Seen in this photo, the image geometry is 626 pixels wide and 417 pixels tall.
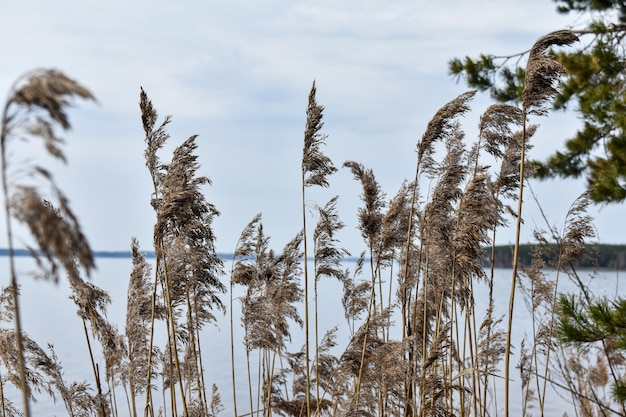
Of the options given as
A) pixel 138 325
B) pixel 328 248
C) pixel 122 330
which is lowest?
pixel 122 330

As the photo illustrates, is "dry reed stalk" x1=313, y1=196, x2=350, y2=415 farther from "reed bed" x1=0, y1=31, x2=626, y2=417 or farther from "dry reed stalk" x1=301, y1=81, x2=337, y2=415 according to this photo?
"dry reed stalk" x1=301, y1=81, x2=337, y2=415

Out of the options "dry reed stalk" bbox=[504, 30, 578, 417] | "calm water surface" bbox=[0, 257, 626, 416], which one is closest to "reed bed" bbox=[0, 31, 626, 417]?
"dry reed stalk" bbox=[504, 30, 578, 417]

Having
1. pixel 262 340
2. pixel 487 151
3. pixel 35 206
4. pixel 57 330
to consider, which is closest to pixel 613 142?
pixel 487 151

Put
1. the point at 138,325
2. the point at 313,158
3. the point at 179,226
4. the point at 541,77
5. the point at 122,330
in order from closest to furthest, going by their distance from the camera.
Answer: the point at 541,77, the point at 179,226, the point at 138,325, the point at 313,158, the point at 122,330

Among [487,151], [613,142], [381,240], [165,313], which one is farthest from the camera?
[613,142]

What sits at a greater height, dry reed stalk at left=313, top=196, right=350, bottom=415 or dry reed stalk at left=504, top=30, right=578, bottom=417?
dry reed stalk at left=504, top=30, right=578, bottom=417

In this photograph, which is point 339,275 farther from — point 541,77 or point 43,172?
point 43,172

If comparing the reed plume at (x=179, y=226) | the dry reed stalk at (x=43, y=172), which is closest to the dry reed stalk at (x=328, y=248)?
the reed plume at (x=179, y=226)

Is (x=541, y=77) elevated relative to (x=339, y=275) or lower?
elevated

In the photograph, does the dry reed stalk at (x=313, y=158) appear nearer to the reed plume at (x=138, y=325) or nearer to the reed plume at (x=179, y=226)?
the reed plume at (x=179, y=226)

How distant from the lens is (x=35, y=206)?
208cm

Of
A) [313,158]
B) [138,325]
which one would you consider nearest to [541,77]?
[313,158]

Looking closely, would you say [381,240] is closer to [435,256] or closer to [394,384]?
[435,256]

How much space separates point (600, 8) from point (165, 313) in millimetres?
9095
